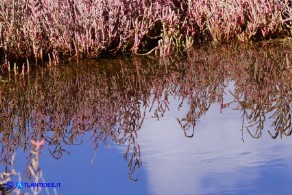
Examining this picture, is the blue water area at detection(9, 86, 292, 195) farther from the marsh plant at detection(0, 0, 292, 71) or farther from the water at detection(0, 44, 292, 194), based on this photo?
the marsh plant at detection(0, 0, 292, 71)

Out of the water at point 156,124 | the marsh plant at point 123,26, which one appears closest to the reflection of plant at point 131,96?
the water at point 156,124

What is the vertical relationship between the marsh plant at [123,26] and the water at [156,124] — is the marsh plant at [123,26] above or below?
above

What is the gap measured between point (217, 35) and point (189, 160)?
14.5 ft

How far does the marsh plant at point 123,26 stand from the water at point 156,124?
0.32 m

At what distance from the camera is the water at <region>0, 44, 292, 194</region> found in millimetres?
3814

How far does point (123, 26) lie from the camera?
7871mm

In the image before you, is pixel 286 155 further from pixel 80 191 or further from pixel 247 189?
pixel 80 191

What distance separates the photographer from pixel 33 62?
7.48m

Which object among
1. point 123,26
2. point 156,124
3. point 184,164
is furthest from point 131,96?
point 123,26

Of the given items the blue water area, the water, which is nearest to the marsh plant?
the water

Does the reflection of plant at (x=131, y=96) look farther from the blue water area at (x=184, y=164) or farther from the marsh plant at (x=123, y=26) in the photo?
the marsh plant at (x=123, y=26)

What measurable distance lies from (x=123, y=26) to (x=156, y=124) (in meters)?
2.99

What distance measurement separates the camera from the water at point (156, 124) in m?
3.81

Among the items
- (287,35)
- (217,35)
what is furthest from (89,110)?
(287,35)
